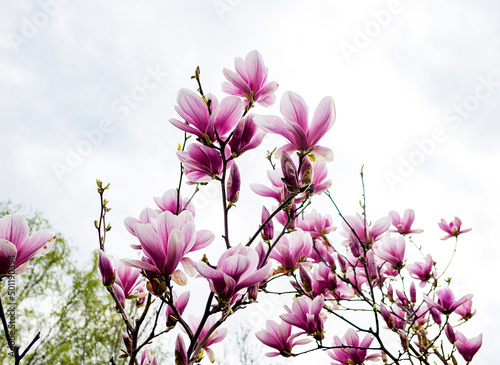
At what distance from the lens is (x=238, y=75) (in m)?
0.97

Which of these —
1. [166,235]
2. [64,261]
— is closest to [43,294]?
[64,261]

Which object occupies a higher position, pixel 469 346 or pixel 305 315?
pixel 305 315

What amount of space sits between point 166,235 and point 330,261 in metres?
1.13

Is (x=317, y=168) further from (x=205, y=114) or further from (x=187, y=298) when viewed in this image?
(x=187, y=298)

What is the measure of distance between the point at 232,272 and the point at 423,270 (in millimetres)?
1485

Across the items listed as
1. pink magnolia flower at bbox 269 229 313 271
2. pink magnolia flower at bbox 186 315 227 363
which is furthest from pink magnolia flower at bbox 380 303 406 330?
pink magnolia flower at bbox 186 315 227 363

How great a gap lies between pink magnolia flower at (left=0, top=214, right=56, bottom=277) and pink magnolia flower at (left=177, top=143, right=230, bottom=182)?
34 centimetres

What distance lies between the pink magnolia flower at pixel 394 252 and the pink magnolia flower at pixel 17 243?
1.41 m

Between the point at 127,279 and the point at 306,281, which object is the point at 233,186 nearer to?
the point at 127,279

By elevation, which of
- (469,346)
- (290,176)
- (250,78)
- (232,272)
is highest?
(250,78)

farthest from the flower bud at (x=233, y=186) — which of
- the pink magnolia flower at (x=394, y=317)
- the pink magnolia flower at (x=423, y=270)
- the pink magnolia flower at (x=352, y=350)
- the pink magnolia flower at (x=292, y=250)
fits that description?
the pink magnolia flower at (x=423, y=270)

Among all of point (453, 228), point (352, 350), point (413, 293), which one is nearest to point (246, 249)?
point (352, 350)

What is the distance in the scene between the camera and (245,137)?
2.83 ft

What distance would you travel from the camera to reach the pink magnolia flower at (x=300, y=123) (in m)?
0.82
